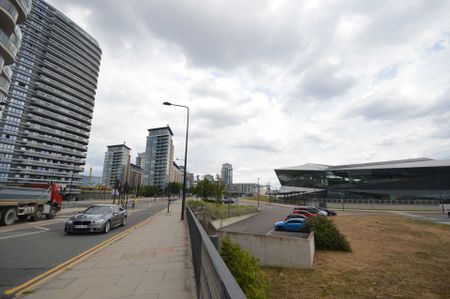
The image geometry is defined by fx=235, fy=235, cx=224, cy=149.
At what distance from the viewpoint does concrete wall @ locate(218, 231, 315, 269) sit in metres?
12.2

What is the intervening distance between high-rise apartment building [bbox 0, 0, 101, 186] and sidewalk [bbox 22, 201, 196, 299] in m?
103

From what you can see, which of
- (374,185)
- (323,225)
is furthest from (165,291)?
(374,185)

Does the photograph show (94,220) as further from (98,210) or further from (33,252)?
(33,252)

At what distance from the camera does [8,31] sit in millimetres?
34844

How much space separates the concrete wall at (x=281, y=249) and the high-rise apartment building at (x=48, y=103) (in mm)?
102358

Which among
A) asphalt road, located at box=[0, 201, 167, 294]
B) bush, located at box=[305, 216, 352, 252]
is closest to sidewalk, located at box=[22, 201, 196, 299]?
asphalt road, located at box=[0, 201, 167, 294]

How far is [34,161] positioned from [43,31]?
182 ft

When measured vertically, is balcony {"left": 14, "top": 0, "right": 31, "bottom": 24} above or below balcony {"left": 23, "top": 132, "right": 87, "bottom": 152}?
above

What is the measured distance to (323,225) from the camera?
15.7m

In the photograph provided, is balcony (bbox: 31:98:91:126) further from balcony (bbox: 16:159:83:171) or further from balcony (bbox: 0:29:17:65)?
balcony (bbox: 0:29:17:65)

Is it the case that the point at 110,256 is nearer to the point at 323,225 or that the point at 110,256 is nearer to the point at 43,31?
the point at 323,225

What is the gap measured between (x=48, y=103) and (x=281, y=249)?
114m

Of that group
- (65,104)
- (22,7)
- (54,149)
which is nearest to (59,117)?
(65,104)

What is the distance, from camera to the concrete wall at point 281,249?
12.2 meters
